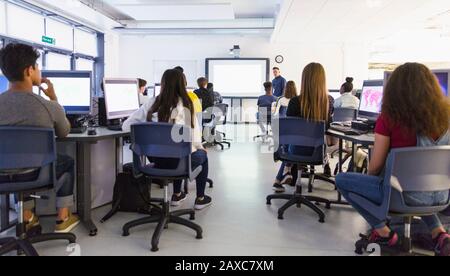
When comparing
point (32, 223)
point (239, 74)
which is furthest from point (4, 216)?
point (239, 74)

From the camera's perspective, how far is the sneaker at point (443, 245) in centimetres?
222

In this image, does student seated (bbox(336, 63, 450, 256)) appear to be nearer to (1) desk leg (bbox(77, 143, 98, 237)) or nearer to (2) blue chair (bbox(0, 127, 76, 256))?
(2) blue chair (bbox(0, 127, 76, 256))

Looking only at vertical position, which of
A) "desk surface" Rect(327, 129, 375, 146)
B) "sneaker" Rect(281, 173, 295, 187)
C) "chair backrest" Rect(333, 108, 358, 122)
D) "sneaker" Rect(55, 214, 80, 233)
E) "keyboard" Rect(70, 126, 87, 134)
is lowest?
"sneaker" Rect(55, 214, 80, 233)

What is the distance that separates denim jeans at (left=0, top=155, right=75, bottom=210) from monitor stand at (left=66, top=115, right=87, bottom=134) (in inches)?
13.9

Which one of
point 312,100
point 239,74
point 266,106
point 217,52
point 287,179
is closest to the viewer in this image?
point 312,100

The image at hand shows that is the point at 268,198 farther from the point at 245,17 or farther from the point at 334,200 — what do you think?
the point at 245,17

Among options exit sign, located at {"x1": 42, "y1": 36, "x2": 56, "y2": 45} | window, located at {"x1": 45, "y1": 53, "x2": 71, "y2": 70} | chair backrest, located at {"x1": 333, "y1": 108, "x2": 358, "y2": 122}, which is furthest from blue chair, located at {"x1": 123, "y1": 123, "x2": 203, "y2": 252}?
window, located at {"x1": 45, "y1": 53, "x2": 71, "y2": 70}

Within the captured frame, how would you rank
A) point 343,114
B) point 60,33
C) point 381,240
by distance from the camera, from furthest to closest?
point 60,33 < point 343,114 < point 381,240

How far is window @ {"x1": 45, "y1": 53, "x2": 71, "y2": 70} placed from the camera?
28.1 ft

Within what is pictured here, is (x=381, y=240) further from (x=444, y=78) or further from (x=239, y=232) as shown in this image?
(x=444, y=78)

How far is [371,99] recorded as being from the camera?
3.37 m

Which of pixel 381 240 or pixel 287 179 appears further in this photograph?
pixel 287 179

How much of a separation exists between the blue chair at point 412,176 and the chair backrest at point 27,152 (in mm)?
1916

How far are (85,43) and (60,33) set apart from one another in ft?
3.88
